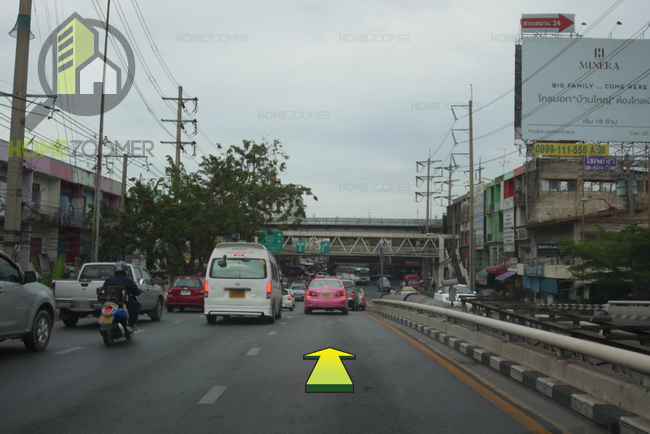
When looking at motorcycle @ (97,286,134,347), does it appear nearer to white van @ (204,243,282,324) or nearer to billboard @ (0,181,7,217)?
white van @ (204,243,282,324)

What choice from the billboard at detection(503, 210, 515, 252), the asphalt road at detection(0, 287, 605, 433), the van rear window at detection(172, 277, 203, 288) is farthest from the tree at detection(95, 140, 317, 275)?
the asphalt road at detection(0, 287, 605, 433)

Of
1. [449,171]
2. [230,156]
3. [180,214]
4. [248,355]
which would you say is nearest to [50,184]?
[180,214]

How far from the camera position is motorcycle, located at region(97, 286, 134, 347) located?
12188mm

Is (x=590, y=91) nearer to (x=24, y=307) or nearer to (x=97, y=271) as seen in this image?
(x=97, y=271)

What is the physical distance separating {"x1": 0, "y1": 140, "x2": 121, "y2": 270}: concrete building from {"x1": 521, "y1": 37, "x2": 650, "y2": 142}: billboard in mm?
30285

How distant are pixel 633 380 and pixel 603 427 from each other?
751mm

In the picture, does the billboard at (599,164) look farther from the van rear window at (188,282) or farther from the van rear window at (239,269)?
the van rear window at (239,269)

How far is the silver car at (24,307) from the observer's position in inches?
393

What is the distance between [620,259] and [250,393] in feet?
91.2

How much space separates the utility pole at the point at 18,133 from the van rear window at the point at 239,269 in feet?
17.8

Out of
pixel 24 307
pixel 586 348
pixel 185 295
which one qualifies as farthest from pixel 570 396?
pixel 185 295

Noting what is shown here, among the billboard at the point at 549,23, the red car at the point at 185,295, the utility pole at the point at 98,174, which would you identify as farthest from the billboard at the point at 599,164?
the utility pole at the point at 98,174

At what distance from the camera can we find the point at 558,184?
5053 cm
